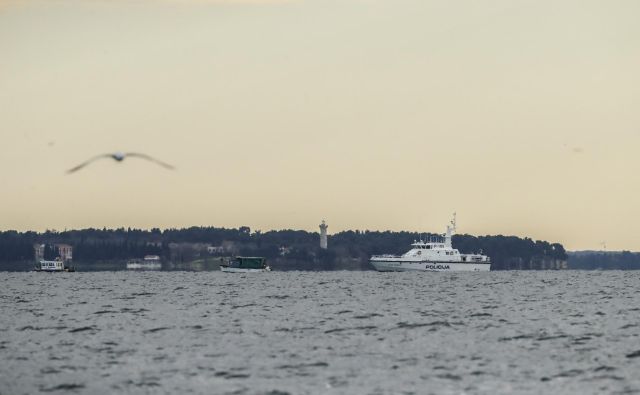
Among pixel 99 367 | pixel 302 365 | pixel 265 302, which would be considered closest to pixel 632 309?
pixel 265 302

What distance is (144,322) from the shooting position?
7144 centimetres

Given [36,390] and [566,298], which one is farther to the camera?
[566,298]

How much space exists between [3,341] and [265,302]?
4045 cm

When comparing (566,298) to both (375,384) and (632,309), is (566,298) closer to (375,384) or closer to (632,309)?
(632,309)

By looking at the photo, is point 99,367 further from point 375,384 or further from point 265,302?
point 265,302

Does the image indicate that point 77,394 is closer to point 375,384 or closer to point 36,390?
point 36,390

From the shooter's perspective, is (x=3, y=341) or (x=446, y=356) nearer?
(x=446, y=356)

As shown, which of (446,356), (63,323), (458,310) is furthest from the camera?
(458,310)

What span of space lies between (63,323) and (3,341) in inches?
495

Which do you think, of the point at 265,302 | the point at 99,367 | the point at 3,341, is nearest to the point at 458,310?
the point at 265,302

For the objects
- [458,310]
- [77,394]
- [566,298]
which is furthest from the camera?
[566,298]

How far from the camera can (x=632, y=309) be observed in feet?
277

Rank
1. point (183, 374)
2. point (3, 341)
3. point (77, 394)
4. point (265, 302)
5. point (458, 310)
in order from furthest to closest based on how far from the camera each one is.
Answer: point (265, 302)
point (458, 310)
point (3, 341)
point (183, 374)
point (77, 394)

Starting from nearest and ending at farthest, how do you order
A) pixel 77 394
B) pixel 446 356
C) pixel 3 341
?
pixel 77 394 → pixel 446 356 → pixel 3 341
